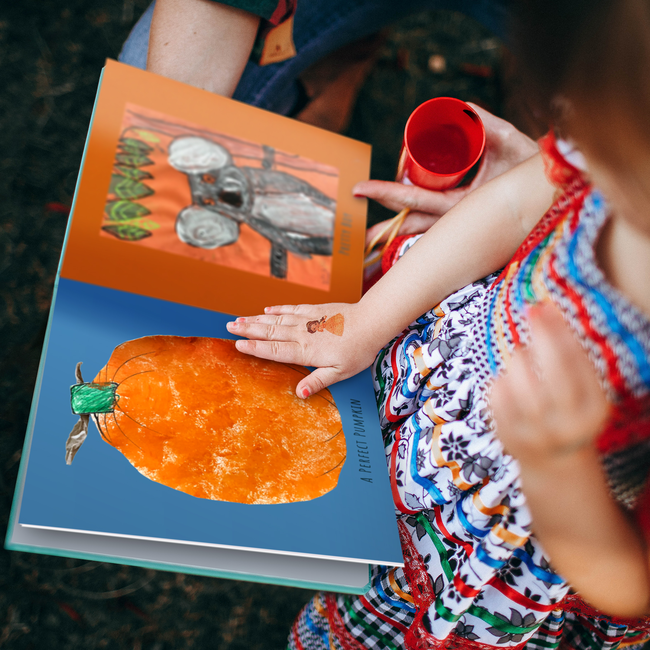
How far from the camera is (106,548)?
456 mm

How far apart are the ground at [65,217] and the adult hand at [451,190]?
0.70 meters

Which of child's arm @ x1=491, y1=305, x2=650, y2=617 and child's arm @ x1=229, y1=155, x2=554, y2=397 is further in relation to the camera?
child's arm @ x1=229, y1=155, x2=554, y2=397

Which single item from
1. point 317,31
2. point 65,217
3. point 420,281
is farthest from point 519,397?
point 65,217

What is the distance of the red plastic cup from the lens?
0.70 meters

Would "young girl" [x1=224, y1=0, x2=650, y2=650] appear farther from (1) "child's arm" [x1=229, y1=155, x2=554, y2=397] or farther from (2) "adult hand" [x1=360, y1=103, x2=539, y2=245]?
(2) "adult hand" [x1=360, y1=103, x2=539, y2=245]

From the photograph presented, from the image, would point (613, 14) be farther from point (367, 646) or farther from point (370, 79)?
point (370, 79)

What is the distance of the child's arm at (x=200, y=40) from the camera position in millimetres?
703

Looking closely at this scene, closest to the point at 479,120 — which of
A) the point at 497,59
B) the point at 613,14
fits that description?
the point at 613,14

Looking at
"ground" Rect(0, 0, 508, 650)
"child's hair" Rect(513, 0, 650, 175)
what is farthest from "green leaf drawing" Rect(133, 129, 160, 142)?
"ground" Rect(0, 0, 508, 650)

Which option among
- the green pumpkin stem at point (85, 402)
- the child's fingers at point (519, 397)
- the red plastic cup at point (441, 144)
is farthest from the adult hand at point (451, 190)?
the green pumpkin stem at point (85, 402)

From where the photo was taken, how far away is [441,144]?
0.75 meters

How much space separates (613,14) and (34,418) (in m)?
0.56

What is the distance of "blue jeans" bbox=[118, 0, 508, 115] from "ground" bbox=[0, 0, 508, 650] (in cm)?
53

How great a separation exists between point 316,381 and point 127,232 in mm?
302
